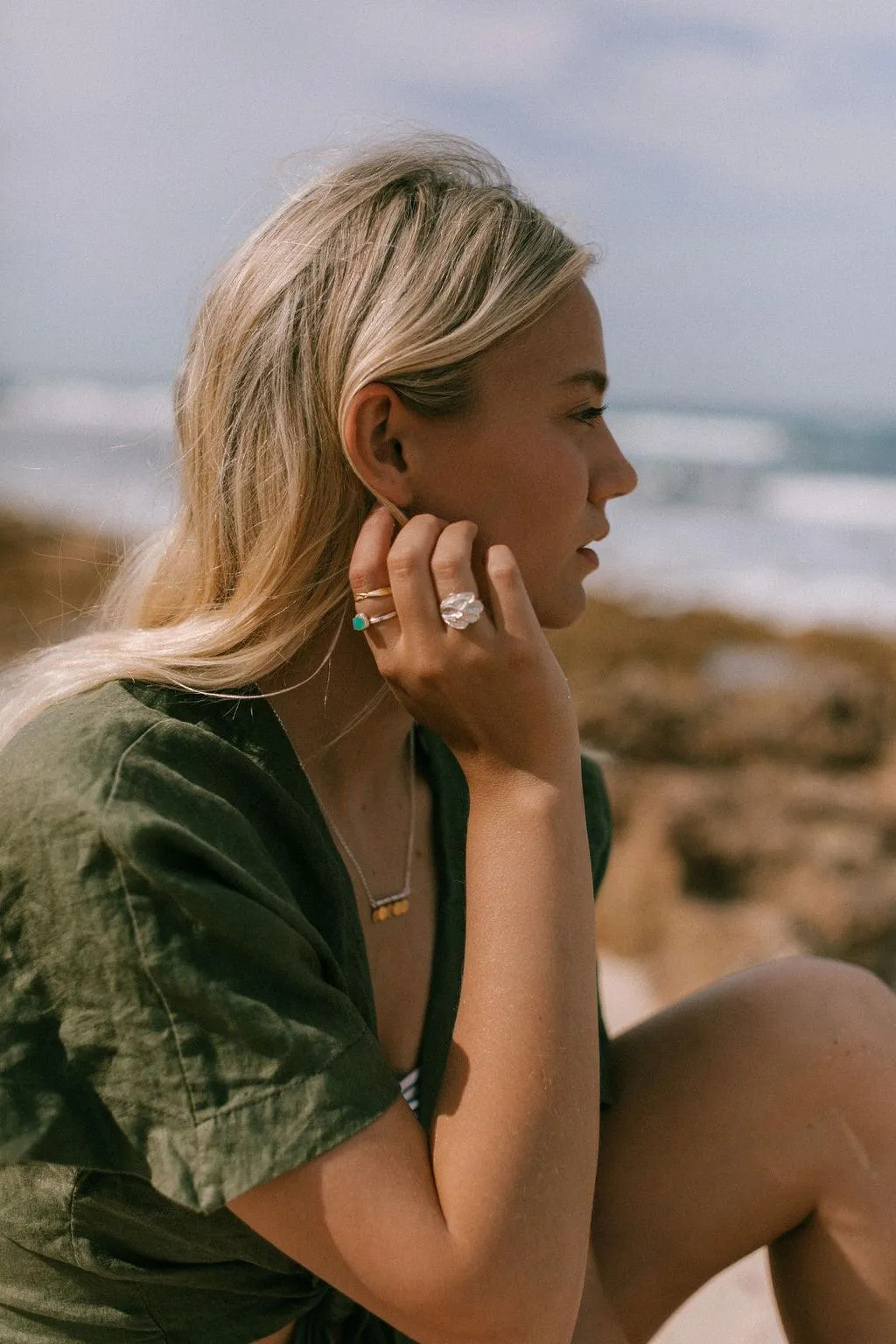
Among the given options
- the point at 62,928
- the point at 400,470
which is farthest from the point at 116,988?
the point at 400,470

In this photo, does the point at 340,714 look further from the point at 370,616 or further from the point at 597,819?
the point at 597,819

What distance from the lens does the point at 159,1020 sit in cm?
150

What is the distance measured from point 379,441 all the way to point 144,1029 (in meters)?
0.84

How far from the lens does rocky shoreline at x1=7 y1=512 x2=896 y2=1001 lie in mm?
4012

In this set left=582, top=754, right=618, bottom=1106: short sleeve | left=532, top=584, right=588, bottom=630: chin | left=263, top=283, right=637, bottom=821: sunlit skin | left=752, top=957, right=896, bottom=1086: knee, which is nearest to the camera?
left=263, top=283, right=637, bottom=821: sunlit skin

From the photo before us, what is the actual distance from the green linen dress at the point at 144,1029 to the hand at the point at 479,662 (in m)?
0.27

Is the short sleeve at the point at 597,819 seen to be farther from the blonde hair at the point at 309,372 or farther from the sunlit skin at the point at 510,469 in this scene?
the blonde hair at the point at 309,372

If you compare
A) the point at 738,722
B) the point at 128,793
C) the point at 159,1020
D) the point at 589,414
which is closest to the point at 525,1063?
the point at 159,1020

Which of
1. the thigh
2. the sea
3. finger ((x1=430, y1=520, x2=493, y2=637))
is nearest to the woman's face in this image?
finger ((x1=430, y1=520, x2=493, y2=637))

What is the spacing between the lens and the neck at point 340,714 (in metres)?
1.96

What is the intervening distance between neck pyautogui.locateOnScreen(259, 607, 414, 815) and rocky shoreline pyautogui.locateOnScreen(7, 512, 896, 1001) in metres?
0.76

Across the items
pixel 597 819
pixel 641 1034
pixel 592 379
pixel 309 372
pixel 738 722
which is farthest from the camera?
pixel 738 722

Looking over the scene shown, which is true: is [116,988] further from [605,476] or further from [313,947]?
[605,476]

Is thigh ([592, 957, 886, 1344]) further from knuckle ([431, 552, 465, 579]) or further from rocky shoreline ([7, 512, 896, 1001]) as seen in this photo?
rocky shoreline ([7, 512, 896, 1001])
